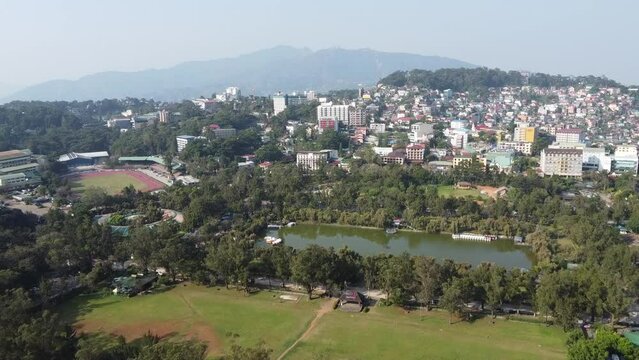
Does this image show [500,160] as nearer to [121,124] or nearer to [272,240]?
[272,240]

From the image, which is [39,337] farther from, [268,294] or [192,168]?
[192,168]

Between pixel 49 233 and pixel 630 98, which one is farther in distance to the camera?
pixel 630 98

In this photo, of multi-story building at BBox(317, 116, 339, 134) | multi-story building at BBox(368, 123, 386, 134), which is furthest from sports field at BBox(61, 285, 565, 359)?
multi-story building at BBox(368, 123, 386, 134)

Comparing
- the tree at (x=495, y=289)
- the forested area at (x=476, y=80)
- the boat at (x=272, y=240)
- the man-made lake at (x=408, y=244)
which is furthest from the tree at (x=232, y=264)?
the forested area at (x=476, y=80)

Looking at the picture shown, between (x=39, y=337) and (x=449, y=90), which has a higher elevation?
(x=449, y=90)

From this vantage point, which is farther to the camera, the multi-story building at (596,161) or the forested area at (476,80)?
the forested area at (476,80)

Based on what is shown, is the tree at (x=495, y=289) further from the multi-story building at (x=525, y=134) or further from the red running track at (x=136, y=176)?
the multi-story building at (x=525, y=134)

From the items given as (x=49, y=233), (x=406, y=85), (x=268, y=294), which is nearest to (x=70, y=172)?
(x=49, y=233)
